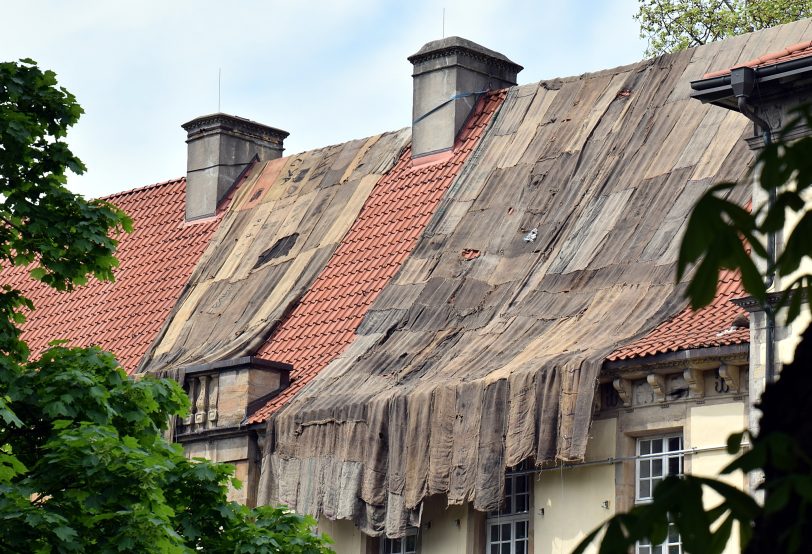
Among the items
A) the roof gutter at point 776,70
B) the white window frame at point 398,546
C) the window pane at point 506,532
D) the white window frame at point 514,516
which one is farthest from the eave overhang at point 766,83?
the white window frame at point 398,546

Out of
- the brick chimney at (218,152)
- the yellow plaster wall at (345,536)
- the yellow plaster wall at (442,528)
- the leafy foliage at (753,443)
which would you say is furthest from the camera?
the brick chimney at (218,152)

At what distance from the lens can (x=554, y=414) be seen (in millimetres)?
22312

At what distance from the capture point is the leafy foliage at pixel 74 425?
15.2 m

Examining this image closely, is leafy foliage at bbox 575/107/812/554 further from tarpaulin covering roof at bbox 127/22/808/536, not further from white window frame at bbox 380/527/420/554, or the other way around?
white window frame at bbox 380/527/420/554

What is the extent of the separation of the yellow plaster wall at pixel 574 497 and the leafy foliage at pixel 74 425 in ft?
17.2

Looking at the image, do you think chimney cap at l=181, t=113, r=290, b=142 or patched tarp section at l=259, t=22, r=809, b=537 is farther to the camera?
chimney cap at l=181, t=113, r=290, b=142

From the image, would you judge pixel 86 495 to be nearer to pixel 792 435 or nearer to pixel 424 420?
pixel 424 420

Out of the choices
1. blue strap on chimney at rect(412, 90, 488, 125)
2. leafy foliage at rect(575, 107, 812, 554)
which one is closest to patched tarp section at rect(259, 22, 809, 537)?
blue strap on chimney at rect(412, 90, 488, 125)

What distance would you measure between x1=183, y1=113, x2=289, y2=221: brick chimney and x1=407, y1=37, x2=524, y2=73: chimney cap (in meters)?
5.59

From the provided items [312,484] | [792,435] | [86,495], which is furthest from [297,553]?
[792,435]

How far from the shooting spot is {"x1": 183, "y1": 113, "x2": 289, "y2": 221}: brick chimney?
117 feet

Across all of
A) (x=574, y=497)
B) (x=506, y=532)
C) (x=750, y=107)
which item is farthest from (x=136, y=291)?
(x=750, y=107)

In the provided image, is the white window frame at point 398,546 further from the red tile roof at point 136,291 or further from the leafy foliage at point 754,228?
the leafy foliage at point 754,228

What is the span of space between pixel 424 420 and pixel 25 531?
9690mm
